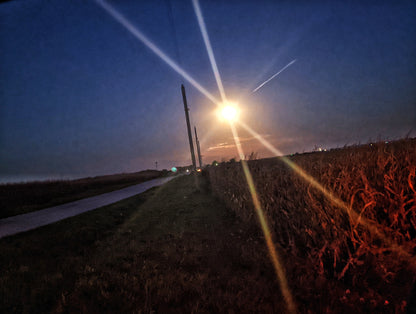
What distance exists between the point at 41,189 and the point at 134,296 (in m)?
24.4

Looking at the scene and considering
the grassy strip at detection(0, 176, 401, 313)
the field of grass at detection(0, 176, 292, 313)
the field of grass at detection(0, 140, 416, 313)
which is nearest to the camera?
the field of grass at detection(0, 140, 416, 313)

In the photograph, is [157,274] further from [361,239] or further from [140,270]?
[361,239]

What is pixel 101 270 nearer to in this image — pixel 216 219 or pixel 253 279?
pixel 253 279

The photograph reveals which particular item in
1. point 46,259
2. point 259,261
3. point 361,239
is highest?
point 361,239

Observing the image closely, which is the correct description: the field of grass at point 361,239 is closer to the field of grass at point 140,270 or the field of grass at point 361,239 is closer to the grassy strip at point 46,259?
the field of grass at point 140,270

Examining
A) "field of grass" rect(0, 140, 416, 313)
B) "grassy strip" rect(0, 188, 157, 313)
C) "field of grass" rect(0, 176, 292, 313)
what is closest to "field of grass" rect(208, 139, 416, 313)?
"field of grass" rect(0, 140, 416, 313)

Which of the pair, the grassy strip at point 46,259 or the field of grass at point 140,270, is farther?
the grassy strip at point 46,259

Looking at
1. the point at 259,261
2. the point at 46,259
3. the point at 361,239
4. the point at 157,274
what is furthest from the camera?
the point at 46,259

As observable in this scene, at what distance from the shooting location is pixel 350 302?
2.85 metres

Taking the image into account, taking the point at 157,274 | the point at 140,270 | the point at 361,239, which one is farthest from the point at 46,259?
the point at 361,239

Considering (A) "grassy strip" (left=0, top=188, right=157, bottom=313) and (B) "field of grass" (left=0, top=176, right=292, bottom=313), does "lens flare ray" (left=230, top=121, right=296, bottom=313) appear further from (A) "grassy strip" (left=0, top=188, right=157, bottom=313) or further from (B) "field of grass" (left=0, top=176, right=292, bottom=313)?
(A) "grassy strip" (left=0, top=188, right=157, bottom=313)

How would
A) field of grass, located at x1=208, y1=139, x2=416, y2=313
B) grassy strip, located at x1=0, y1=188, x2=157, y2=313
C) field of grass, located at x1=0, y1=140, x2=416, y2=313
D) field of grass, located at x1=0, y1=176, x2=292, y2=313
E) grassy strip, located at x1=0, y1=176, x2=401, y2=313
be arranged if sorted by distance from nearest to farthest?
field of grass, located at x1=208, y1=139, x2=416, y2=313 → field of grass, located at x1=0, y1=140, x2=416, y2=313 → grassy strip, located at x1=0, y1=176, x2=401, y2=313 → field of grass, located at x1=0, y1=176, x2=292, y2=313 → grassy strip, located at x1=0, y1=188, x2=157, y2=313

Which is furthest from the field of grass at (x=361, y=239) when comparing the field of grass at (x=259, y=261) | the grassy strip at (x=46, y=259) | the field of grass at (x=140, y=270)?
the grassy strip at (x=46, y=259)

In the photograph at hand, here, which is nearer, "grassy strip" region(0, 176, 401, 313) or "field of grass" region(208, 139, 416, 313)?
"field of grass" region(208, 139, 416, 313)
